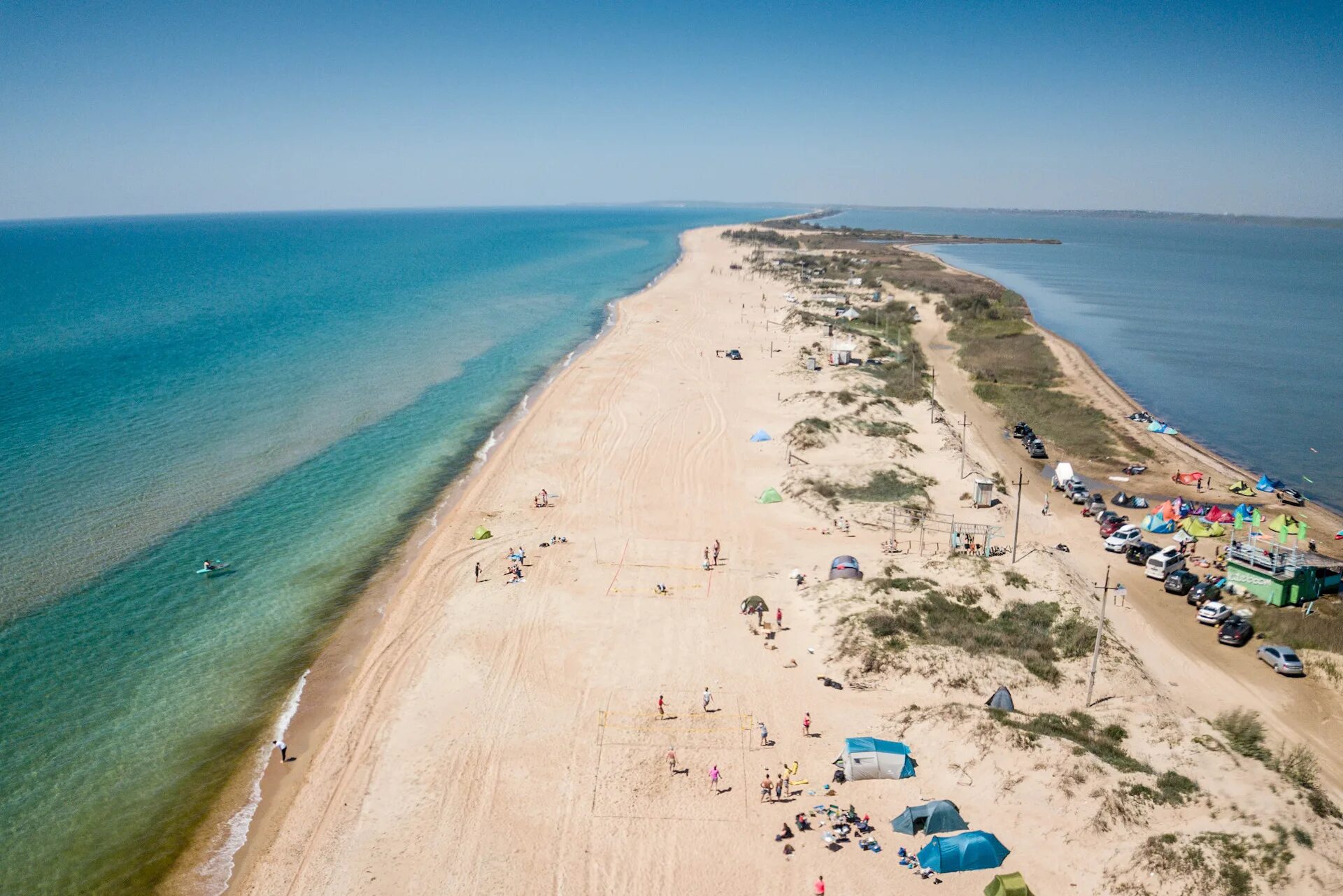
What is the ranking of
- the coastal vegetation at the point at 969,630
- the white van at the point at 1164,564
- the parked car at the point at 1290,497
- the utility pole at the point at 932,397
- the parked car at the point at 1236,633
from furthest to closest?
the utility pole at the point at 932,397
the parked car at the point at 1290,497
the white van at the point at 1164,564
the parked car at the point at 1236,633
the coastal vegetation at the point at 969,630

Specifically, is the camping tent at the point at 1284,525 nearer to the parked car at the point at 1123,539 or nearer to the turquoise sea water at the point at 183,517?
the parked car at the point at 1123,539

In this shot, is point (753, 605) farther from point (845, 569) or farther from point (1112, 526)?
point (1112, 526)

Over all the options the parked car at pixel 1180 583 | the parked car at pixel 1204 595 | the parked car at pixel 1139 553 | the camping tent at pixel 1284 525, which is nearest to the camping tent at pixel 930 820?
the parked car at pixel 1204 595

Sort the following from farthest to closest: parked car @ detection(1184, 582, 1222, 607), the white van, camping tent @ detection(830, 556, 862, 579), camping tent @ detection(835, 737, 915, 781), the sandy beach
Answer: the white van
parked car @ detection(1184, 582, 1222, 607)
camping tent @ detection(830, 556, 862, 579)
camping tent @ detection(835, 737, 915, 781)
the sandy beach

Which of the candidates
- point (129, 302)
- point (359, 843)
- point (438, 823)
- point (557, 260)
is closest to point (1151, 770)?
point (438, 823)

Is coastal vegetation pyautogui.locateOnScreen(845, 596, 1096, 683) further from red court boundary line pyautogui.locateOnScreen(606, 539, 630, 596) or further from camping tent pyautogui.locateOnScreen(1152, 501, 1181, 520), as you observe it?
camping tent pyautogui.locateOnScreen(1152, 501, 1181, 520)

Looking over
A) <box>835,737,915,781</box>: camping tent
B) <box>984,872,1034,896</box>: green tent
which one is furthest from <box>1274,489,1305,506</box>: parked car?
<box>984,872,1034,896</box>: green tent

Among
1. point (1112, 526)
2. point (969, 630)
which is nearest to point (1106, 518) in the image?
point (1112, 526)
